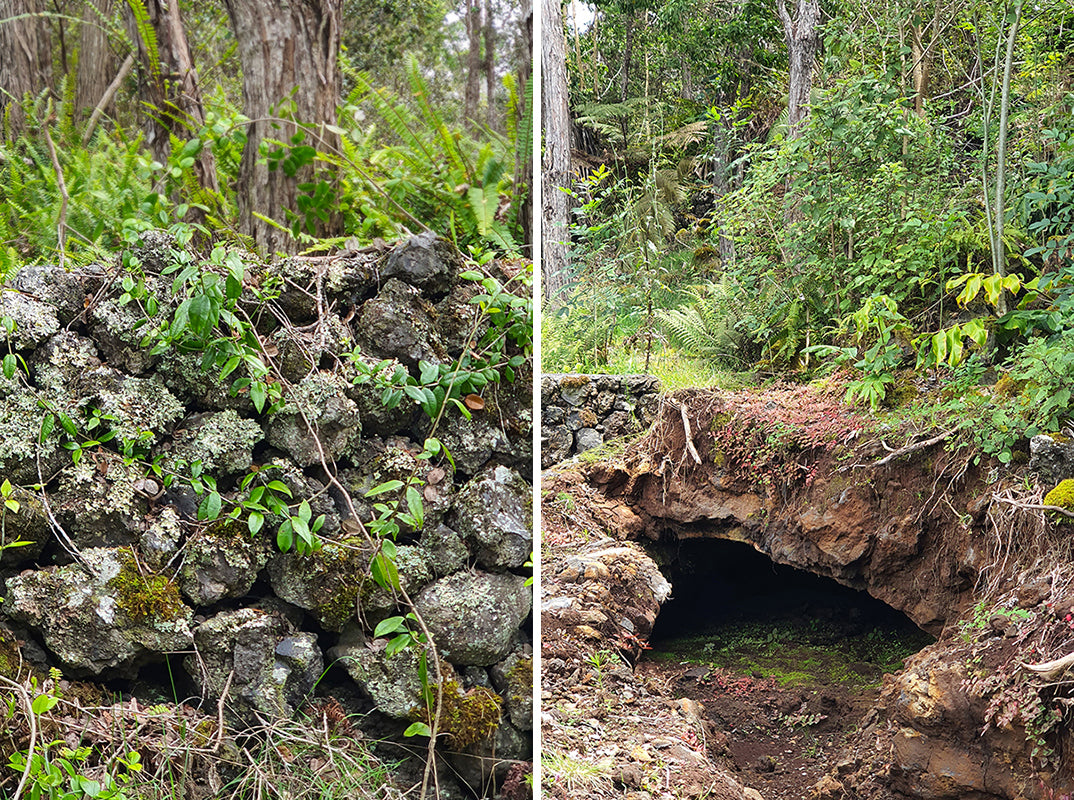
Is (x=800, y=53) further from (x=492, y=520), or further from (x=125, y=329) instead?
(x=125, y=329)

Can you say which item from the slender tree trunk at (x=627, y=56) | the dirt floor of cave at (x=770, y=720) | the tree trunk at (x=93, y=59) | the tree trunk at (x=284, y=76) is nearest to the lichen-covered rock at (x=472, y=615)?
the tree trunk at (x=284, y=76)

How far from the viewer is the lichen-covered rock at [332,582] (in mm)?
1112

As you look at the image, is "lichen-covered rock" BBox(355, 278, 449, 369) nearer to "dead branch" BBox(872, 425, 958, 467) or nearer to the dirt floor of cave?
the dirt floor of cave

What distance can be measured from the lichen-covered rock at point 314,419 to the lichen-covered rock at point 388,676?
1.07 feet

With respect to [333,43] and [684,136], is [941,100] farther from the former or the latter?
[333,43]

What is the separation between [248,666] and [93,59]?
91 centimetres

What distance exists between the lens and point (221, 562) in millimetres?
1087

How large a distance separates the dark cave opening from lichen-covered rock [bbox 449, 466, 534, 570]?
69.3 inches

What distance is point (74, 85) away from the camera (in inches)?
39.1

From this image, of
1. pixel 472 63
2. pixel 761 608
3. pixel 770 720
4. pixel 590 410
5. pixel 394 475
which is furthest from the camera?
pixel 761 608

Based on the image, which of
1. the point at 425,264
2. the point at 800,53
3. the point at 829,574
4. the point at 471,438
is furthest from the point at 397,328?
the point at 829,574

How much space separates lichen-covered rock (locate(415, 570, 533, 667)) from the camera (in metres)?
1.16

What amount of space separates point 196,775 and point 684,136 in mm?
1720

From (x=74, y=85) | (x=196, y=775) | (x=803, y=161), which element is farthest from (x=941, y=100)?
(x=196, y=775)
